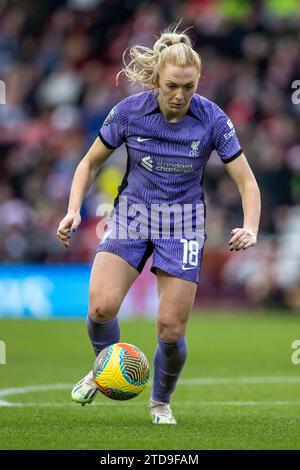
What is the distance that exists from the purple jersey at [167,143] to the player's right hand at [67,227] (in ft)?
1.65

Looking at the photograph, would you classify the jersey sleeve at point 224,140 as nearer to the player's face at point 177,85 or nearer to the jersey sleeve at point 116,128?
the player's face at point 177,85

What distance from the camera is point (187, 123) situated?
6629mm

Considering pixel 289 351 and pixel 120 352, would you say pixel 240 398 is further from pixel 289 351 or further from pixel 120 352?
pixel 289 351

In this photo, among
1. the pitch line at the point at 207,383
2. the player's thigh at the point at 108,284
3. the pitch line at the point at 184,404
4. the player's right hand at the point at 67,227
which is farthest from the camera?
the pitch line at the point at 207,383

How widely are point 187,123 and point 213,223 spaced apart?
10.3m

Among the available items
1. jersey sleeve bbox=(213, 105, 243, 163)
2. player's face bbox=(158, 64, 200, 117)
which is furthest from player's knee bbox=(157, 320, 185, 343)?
player's face bbox=(158, 64, 200, 117)

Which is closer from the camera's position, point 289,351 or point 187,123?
point 187,123

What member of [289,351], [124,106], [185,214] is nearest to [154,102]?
[124,106]

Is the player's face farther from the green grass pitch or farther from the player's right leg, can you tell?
the green grass pitch

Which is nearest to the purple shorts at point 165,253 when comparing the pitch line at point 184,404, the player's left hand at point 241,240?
the player's left hand at point 241,240

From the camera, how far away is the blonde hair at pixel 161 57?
6383 mm

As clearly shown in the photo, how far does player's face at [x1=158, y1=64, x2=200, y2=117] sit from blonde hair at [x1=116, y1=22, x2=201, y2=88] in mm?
41

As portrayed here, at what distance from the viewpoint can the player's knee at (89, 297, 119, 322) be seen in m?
6.50
